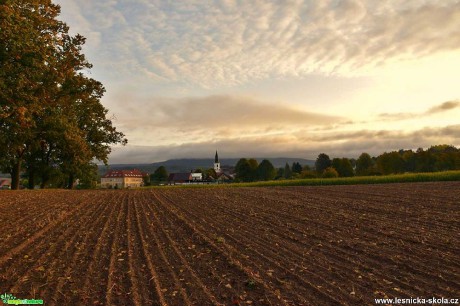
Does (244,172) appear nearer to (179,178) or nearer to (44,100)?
(179,178)

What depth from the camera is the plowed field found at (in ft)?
25.7

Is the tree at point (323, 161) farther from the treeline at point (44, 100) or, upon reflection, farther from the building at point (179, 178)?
the treeline at point (44, 100)

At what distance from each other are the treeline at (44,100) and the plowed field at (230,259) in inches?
444

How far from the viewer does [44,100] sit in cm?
3256

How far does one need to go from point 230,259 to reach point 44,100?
28274 mm

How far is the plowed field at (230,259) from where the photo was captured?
309 inches

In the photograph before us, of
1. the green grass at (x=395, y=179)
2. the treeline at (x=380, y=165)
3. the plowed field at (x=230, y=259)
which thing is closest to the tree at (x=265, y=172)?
the treeline at (x=380, y=165)

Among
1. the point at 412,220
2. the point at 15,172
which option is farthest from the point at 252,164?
the point at 412,220

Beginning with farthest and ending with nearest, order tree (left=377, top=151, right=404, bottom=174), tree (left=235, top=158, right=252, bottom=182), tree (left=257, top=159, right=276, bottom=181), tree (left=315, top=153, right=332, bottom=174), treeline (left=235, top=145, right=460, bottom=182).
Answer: tree (left=315, top=153, right=332, bottom=174) < tree (left=235, top=158, right=252, bottom=182) < tree (left=257, top=159, right=276, bottom=181) < tree (left=377, top=151, right=404, bottom=174) < treeline (left=235, top=145, right=460, bottom=182)

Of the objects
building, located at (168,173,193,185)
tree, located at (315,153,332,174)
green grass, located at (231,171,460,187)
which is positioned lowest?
green grass, located at (231,171,460,187)

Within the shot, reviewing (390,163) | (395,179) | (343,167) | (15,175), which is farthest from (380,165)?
(15,175)

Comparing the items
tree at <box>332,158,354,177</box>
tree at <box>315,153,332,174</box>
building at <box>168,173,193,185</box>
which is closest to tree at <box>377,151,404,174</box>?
tree at <box>332,158,354,177</box>

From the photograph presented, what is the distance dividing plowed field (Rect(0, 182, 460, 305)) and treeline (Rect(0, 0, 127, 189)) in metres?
11.3

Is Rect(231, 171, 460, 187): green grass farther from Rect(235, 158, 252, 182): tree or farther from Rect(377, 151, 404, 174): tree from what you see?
Rect(235, 158, 252, 182): tree
